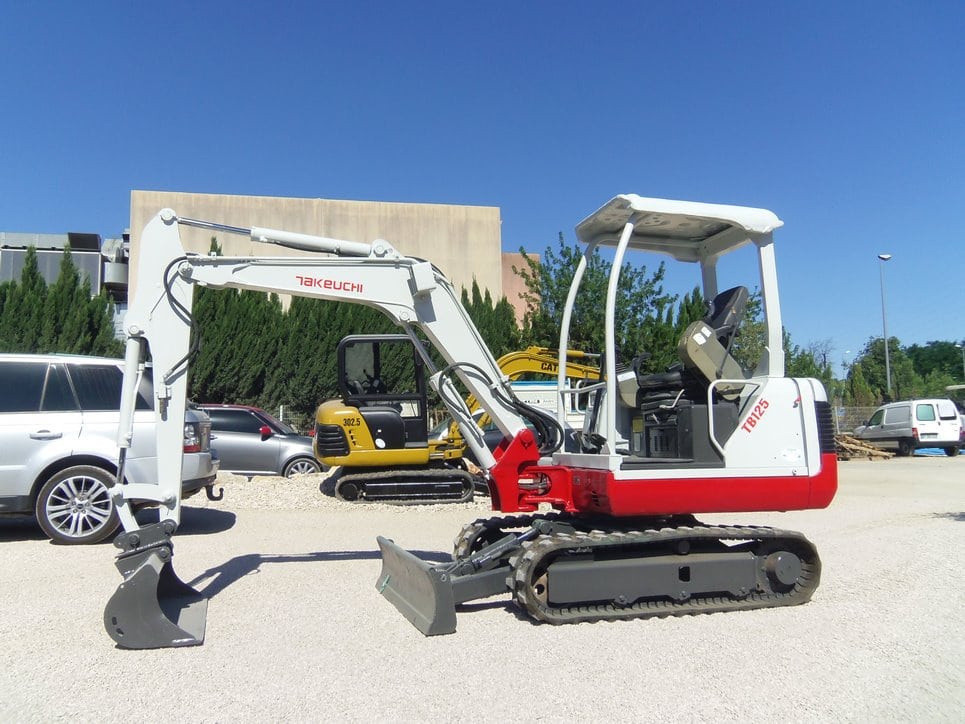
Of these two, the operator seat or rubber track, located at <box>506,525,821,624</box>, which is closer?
rubber track, located at <box>506,525,821,624</box>

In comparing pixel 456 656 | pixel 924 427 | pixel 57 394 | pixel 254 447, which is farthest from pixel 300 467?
pixel 924 427

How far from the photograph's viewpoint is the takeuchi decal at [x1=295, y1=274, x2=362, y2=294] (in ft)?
19.9

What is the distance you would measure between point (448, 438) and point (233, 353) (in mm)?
13024

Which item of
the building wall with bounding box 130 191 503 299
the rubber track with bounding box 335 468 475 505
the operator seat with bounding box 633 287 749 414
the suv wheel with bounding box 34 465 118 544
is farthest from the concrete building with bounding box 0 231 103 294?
the operator seat with bounding box 633 287 749 414

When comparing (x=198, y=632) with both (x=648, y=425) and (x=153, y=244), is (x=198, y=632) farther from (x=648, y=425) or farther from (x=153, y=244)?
(x=648, y=425)

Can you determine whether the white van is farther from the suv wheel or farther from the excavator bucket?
the excavator bucket

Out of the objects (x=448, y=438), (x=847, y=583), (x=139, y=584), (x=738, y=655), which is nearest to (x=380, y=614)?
(x=139, y=584)

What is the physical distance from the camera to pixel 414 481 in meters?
12.1

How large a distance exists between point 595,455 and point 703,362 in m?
1.08

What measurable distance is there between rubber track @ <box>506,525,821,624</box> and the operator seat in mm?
1034

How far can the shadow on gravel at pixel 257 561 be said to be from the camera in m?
6.69

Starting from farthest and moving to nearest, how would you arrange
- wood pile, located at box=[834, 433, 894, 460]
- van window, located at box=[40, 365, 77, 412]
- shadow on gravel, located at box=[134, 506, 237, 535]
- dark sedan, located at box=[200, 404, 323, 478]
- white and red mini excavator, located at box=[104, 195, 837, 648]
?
wood pile, located at box=[834, 433, 894, 460]
dark sedan, located at box=[200, 404, 323, 478]
shadow on gravel, located at box=[134, 506, 237, 535]
van window, located at box=[40, 365, 77, 412]
white and red mini excavator, located at box=[104, 195, 837, 648]

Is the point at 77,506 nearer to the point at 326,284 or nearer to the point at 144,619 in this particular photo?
the point at 144,619

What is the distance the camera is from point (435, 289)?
6.35 metres
